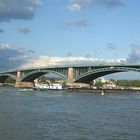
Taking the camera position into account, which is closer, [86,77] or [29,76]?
[86,77]

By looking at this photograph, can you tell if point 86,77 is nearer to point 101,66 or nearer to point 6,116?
point 101,66

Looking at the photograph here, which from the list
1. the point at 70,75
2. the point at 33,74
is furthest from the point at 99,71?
the point at 33,74

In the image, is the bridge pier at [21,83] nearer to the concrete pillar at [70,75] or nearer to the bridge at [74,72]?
the bridge at [74,72]

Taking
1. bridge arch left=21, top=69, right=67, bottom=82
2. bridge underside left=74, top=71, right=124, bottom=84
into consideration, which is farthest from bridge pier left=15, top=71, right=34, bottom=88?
bridge underside left=74, top=71, right=124, bottom=84

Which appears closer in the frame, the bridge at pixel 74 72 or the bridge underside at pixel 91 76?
the bridge at pixel 74 72

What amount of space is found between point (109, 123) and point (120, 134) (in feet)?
18.5

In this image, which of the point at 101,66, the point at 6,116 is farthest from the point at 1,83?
the point at 6,116

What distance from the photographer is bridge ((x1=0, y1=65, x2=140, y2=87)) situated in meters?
117

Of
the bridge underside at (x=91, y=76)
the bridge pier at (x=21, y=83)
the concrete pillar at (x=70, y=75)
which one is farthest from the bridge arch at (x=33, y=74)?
the bridge underside at (x=91, y=76)

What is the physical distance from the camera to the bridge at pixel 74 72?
117125 mm

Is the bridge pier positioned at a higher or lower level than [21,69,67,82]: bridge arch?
lower

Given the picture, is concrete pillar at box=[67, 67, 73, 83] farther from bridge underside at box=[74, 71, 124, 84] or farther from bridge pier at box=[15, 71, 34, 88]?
bridge pier at box=[15, 71, 34, 88]

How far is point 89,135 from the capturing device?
1106 inches

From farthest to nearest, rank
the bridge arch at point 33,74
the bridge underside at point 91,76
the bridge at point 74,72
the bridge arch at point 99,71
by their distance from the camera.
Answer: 1. the bridge arch at point 33,74
2. the bridge underside at point 91,76
3. the bridge at point 74,72
4. the bridge arch at point 99,71
